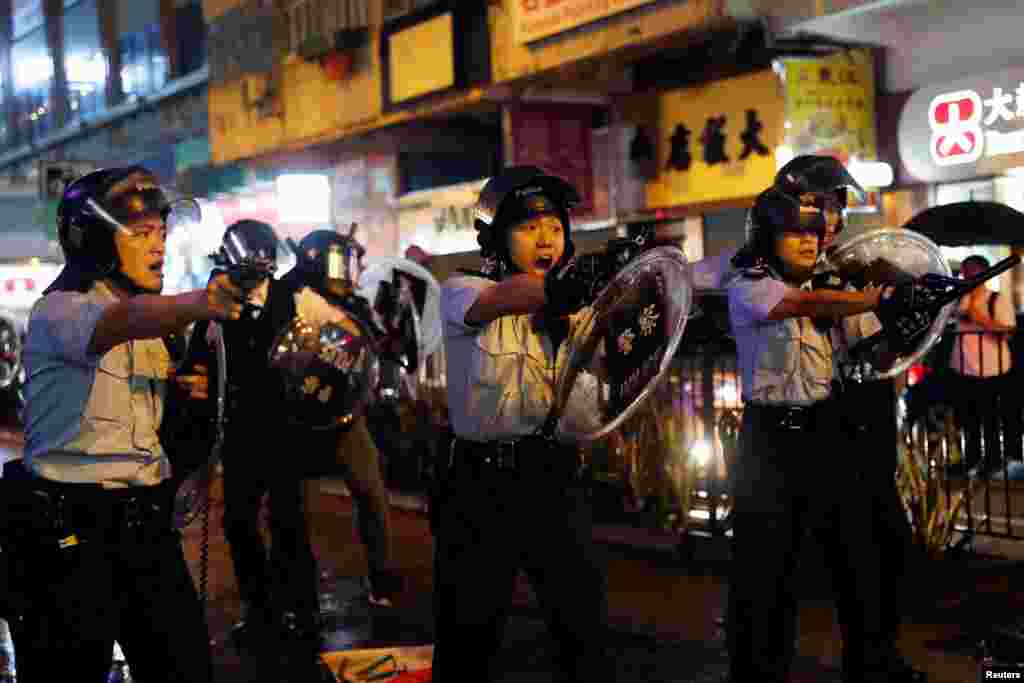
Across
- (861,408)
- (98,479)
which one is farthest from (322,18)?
(98,479)

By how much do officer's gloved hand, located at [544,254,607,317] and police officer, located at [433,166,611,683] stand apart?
1.03 feet

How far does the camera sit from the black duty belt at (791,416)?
17.8ft

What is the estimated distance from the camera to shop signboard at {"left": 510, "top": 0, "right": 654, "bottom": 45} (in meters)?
12.6

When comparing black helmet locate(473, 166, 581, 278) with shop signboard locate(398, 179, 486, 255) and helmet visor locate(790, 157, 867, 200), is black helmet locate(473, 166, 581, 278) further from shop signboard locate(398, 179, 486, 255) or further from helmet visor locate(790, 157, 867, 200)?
shop signboard locate(398, 179, 486, 255)

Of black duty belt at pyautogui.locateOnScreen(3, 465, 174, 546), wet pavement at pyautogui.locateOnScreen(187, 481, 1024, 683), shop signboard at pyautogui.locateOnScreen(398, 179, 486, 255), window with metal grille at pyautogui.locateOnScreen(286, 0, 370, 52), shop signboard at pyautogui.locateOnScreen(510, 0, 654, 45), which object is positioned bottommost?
wet pavement at pyautogui.locateOnScreen(187, 481, 1024, 683)

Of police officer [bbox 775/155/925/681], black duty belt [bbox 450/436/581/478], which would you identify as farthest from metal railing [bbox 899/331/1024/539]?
black duty belt [bbox 450/436/581/478]

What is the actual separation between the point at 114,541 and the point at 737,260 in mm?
2683

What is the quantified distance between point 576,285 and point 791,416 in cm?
168

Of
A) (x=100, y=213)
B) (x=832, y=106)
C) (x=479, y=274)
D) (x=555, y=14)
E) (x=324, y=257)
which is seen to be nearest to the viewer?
(x=100, y=213)

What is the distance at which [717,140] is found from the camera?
14141 mm

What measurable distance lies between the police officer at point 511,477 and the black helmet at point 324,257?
10.0 ft

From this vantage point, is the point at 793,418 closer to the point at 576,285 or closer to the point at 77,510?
the point at 576,285

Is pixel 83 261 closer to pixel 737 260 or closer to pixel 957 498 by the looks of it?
pixel 737 260

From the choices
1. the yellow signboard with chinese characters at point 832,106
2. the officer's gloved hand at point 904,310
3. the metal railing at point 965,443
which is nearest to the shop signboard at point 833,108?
the yellow signboard with chinese characters at point 832,106
